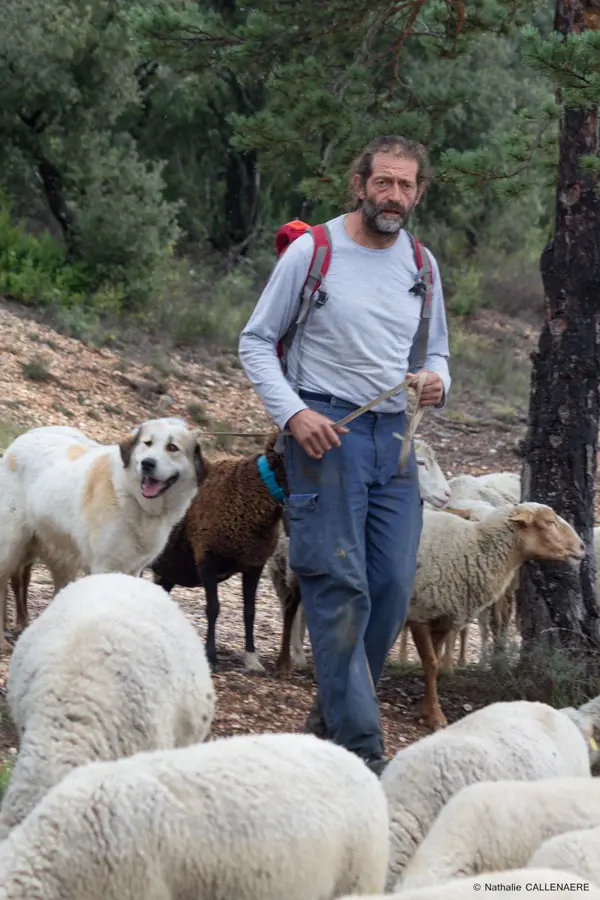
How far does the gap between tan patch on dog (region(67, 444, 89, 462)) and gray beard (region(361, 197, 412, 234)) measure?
108 inches

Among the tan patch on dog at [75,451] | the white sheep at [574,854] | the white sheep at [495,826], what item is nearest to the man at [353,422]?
the white sheep at [495,826]

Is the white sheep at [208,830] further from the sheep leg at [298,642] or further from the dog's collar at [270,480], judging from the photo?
the sheep leg at [298,642]

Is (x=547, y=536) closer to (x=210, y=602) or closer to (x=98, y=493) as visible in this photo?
(x=210, y=602)

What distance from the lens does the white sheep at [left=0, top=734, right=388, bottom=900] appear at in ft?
11.3

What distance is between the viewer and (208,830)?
11.8ft

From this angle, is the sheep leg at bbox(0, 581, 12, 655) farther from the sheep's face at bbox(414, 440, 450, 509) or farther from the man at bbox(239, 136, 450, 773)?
the sheep's face at bbox(414, 440, 450, 509)

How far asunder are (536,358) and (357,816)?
424 centimetres

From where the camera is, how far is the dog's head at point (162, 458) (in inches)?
265

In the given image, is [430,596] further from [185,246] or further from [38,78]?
[185,246]

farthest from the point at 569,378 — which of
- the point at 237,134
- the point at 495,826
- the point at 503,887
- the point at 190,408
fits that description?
the point at 190,408

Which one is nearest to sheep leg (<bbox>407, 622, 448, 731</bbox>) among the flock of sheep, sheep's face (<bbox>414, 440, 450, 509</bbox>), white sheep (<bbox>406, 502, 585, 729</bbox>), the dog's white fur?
white sheep (<bbox>406, 502, 585, 729</bbox>)

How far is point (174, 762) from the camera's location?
3.73 metres

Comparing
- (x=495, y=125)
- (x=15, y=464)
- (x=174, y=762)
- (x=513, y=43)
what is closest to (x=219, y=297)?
(x=495, y=125)

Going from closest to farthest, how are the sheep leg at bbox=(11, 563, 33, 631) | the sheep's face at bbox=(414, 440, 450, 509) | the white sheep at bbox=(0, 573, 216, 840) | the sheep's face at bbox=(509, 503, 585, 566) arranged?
the white sheep at bbox=(0, 573, 216, 840) → the sheep's face at bbox=(509, 503, 585, 566) → the sheep leg at bbox=(11, 563, 33, 631) → the sheep's face at bbox=(414, 440, 450, 509)
